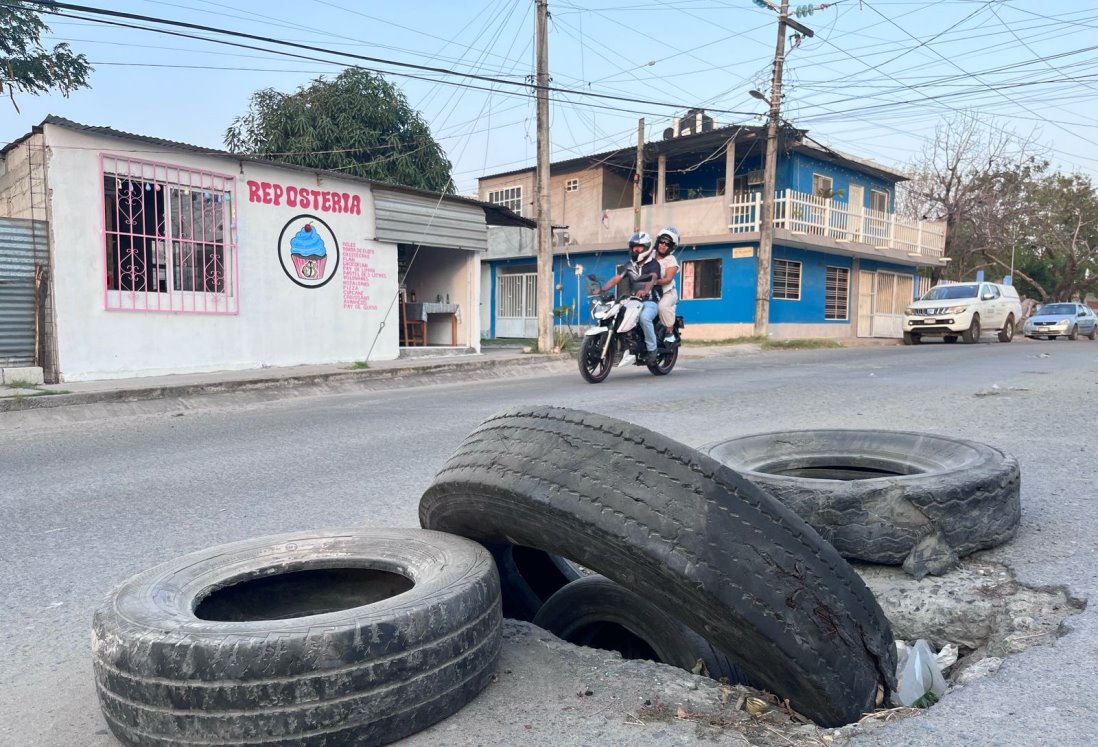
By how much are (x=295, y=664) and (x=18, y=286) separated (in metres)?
10.8

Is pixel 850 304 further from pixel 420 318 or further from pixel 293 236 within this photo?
pixel 293 236

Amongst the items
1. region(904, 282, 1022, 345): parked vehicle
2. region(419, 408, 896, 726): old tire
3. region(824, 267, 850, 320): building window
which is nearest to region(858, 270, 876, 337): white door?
region(824, 267, 850, 320): building window

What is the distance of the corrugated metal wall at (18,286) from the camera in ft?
32.6

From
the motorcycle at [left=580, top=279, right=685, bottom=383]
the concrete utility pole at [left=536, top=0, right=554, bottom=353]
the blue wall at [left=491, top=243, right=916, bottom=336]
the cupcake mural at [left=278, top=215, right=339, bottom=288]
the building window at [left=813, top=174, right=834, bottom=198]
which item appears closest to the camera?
the motorcycle at [left=580, top=279, right=685, bottom=383]

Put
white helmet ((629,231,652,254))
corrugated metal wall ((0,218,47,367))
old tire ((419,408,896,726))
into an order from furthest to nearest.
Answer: white helmet ((629,231,652,254))
corrugated metal wall ((0,218,47,367))
old tire ((419,408,896,726))

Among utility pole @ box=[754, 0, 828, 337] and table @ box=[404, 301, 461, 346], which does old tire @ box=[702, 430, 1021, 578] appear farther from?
utility pole @ box=[754, 0, 828, 337]

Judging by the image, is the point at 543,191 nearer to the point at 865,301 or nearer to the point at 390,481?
the point at 390,481

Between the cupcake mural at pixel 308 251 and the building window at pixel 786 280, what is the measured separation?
14.8 m

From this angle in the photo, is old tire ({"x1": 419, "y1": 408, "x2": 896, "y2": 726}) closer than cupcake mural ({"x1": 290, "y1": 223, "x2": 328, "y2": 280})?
Answer: Yes

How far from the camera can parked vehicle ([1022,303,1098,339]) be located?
27797mm

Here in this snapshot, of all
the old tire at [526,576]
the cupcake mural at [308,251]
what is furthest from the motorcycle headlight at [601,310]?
the old tire at [526,576]

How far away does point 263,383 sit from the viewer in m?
10.8

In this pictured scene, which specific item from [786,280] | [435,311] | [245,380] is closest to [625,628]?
[245,380]

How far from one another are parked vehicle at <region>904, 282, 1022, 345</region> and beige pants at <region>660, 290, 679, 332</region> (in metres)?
14.3
